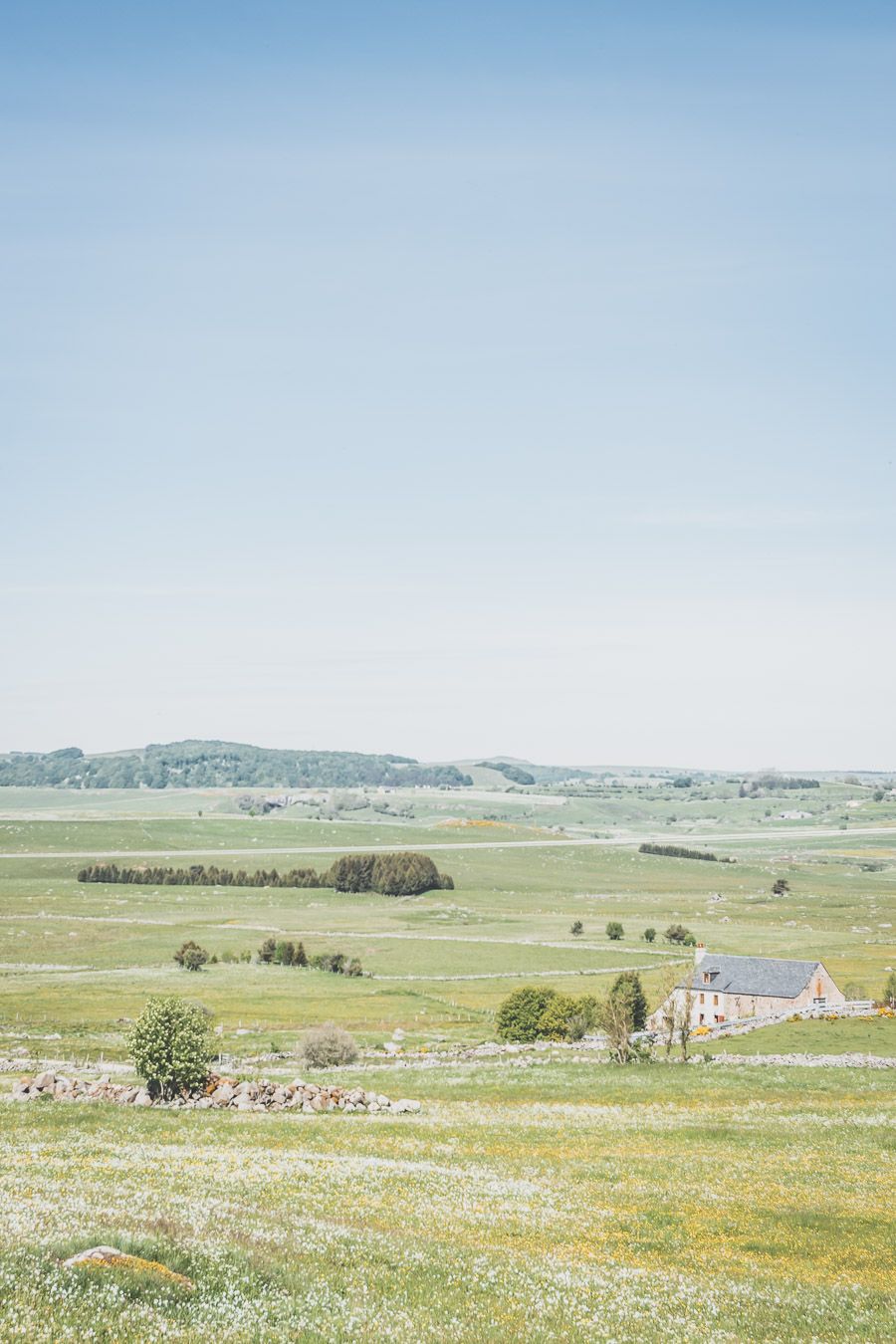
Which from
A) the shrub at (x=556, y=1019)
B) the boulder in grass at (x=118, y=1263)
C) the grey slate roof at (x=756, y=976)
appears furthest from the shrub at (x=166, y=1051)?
the grey slate roof at (x=756, y=976)

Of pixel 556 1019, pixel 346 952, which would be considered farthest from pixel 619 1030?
pixel 346 952

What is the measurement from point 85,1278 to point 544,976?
108 meters

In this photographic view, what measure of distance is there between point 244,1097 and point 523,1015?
125 ft

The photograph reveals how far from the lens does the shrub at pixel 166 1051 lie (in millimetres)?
43844

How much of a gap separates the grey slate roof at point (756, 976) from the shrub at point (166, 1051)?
6288 centimetres

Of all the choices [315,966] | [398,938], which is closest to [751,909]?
[398,938]

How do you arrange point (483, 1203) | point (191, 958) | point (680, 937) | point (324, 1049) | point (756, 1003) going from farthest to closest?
point (680, 937) → point (191, 958) → point (756, 1003) → point (324, 1049) → point (483, 1203)

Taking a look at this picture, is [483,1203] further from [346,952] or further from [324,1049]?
[346,952]

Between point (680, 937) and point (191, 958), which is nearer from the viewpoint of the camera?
point (191, 958)

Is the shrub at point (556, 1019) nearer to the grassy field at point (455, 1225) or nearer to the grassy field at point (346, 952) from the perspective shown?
the grassy field at point (346, 952)

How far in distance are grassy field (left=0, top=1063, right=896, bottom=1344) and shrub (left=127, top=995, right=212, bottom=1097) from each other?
209 inches

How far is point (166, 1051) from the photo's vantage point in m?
44.0

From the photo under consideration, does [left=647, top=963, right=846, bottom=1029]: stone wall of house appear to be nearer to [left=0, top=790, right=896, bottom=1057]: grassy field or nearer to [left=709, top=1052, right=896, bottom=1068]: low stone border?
[left=0, top=790, right=896, bottom=1057]: grassy field

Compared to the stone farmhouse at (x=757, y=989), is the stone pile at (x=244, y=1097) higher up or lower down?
higher up
